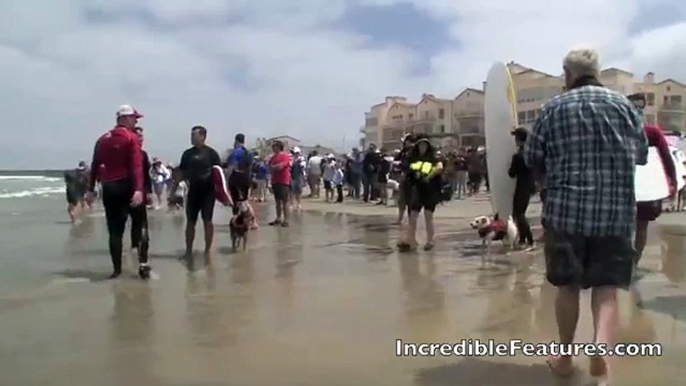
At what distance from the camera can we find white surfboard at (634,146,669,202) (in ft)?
18.0

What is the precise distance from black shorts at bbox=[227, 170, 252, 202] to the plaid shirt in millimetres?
6537

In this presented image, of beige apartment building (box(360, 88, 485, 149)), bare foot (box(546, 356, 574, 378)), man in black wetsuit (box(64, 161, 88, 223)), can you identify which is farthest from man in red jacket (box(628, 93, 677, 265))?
beige apartment building (box(360, 88, 485, 149))

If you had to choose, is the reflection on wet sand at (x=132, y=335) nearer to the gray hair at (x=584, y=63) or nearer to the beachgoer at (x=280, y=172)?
the gray hair at (x=584, y=63)

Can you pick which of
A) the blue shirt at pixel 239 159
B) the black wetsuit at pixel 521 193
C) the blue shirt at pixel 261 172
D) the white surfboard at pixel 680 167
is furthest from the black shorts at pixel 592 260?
the blue shirt at pixel 261 172

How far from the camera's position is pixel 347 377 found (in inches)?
163

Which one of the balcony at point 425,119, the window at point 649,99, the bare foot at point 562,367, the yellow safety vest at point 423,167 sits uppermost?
the balcony at point 425,119

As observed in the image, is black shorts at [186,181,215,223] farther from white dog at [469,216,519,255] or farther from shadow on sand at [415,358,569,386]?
shadow on sand at [415,358,569,386]

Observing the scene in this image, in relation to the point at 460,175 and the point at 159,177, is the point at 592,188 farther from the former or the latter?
the point at 460,175

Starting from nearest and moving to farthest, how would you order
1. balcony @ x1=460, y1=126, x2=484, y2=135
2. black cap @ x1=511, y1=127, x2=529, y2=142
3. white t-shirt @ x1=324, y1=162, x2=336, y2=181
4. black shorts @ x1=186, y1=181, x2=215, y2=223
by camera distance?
black cap @ x1=511, y1=127, x2=529, y2=142 → black shorts @ x1=186, y1=181, x2=215, y2=223 → white t-shirt @ x1=324, y1=162, x2=336, y2=181 → balcony @ x1=460, y1=126, x2=484, y2=135

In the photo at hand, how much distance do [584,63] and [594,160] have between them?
0.56 metres

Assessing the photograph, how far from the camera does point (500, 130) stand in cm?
920

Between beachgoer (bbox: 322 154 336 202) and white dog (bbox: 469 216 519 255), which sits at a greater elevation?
beachgoer (bbox: 322 154 336 202)

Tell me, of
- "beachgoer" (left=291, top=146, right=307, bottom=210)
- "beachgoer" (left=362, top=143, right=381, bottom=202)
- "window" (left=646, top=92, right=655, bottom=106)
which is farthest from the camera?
"beachgoer" (left=362, top=143, right=381, bottom=202)

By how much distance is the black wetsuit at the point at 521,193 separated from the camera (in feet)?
30.0
